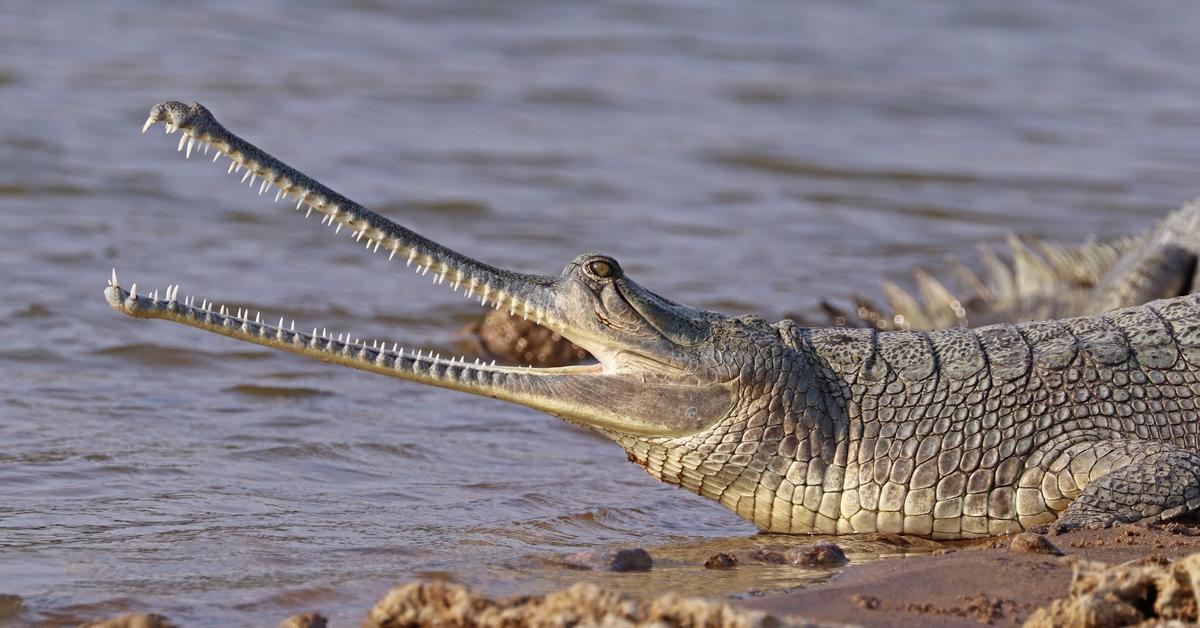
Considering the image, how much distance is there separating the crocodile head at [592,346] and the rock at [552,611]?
1.30 meters

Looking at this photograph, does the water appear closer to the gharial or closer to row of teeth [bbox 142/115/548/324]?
the gharial

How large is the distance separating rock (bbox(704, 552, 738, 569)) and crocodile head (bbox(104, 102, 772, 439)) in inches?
20.4

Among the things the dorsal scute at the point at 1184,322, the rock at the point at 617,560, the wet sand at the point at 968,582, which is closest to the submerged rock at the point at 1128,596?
the wet sand at the point at 968,582

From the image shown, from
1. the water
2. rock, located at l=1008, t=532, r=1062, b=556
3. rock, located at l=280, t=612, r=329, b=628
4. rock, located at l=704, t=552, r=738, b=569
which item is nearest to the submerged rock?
rock, located at l=1008, t=532, r=1062, b=556

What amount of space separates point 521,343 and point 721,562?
10.1ft

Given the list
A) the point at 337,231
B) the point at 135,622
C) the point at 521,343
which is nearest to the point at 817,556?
the point at 337,231

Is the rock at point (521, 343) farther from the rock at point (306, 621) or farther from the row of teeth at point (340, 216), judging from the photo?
the rock at point (306, 621)

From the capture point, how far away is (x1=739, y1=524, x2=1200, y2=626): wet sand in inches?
134

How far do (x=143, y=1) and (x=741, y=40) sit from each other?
630 cm

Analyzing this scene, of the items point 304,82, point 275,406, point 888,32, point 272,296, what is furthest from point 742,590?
point 888,32

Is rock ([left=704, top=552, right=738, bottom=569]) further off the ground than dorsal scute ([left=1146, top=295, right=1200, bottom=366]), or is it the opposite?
dorsal scute ([left=1146, top=295, right=1200, bottom=366])

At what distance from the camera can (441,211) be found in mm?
9852

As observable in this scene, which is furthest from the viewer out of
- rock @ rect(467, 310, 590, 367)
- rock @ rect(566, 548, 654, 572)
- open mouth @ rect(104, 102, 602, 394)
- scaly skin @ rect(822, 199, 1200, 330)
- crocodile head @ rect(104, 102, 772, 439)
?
scaly skin @ rect(822, 199, 1200, 330)

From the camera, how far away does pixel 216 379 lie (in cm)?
638
